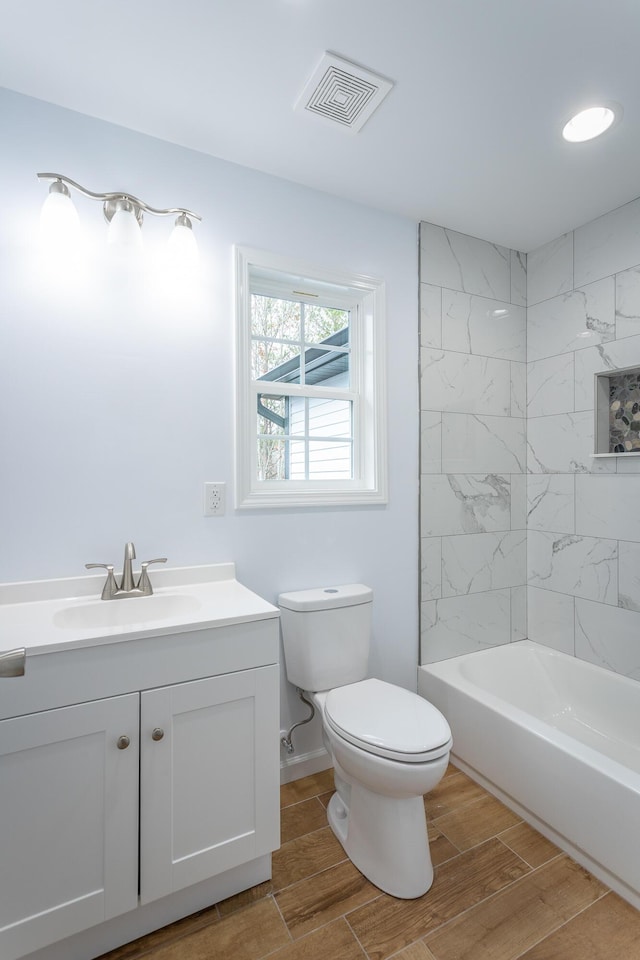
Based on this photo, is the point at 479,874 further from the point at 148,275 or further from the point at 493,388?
the point at 148,275

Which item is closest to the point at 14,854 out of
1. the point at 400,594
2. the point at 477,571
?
the point at 400,594

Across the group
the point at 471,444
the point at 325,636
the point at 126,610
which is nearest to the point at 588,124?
the point at 471,444

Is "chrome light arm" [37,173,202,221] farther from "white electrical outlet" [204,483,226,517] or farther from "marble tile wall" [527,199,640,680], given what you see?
"marble tile wall" [527,199,640,680]

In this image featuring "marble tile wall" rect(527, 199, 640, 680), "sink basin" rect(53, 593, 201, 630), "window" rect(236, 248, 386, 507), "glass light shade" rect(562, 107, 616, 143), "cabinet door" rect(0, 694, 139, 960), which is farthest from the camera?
"marble tile wall" rect(527, 199, 640, 680)

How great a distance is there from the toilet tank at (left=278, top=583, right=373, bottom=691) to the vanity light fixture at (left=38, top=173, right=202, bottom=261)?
1.34m

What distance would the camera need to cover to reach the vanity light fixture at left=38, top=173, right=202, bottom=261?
138cm

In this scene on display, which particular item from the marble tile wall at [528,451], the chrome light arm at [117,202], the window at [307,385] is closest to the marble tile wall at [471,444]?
the marble tile wall at [528,451]

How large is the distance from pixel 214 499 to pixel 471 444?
4.43 ft

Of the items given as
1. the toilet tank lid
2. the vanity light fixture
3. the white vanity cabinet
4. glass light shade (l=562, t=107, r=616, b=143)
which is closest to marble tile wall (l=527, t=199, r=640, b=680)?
glass light shade (l=562, t=107, r=616, b=143)

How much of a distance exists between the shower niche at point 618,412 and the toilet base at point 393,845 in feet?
5.68

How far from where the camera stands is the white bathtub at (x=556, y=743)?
141 cm

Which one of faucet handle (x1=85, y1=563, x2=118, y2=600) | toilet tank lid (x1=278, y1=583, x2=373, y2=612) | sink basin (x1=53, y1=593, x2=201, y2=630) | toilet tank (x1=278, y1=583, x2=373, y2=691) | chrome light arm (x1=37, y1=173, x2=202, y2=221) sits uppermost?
chrome light arm (x1=37, y1=173, x2=202, y2=221)

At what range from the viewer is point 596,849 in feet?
4.76

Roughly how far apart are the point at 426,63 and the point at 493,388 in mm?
1443
